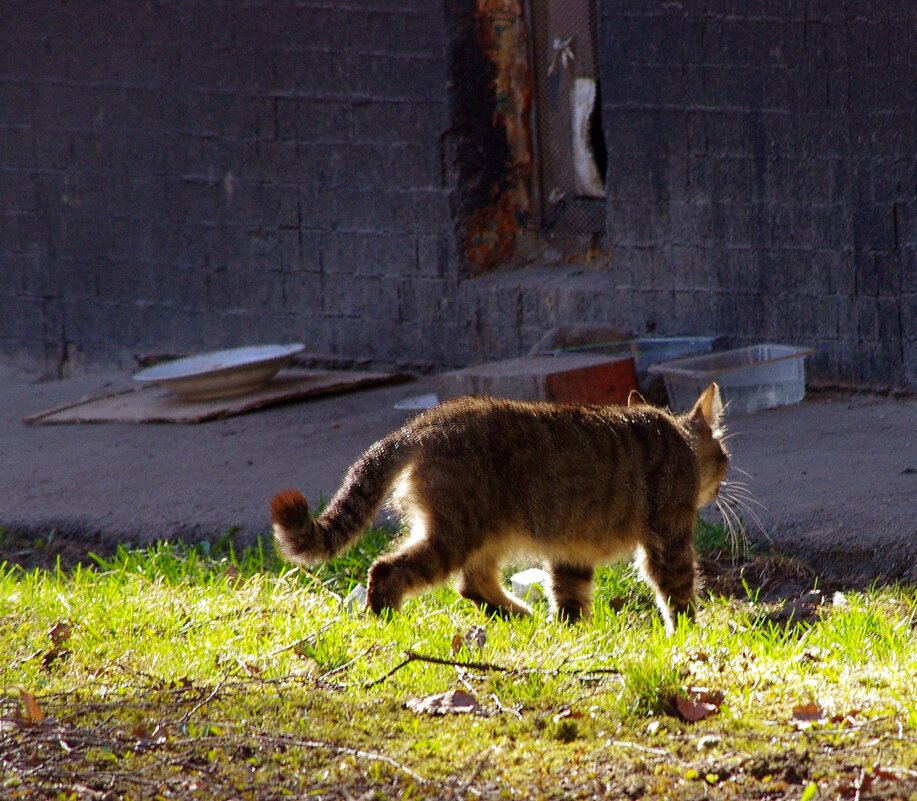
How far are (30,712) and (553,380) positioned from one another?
12.6 ft

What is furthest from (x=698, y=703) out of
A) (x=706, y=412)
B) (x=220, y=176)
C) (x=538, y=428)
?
(x=220, y=176)

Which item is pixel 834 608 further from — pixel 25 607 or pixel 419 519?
pixel 25 607

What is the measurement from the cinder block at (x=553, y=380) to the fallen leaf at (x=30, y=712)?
365 centimetres

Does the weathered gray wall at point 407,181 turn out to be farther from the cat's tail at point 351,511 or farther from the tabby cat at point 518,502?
the cat's tail at point 351,511

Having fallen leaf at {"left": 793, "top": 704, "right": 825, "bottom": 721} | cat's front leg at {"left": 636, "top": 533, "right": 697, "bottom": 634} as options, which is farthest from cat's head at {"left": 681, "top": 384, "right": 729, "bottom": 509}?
fallen leaf at {"left": 793, "top": 704, "right": 825, "bottom": 721}

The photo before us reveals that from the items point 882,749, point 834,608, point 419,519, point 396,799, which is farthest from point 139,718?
point 834,608

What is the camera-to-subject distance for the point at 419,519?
4492mm

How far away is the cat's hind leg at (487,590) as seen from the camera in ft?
15.7

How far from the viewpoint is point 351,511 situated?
448 cm

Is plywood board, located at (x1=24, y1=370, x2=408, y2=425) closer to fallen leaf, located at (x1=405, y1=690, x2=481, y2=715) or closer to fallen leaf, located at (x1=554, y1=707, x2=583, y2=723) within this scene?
fallen leaf, located at (x1=405, y1=690, x2=481, y2=715)

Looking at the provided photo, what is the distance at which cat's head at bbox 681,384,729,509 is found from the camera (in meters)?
5.06

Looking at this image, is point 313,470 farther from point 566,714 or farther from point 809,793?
point 809,793

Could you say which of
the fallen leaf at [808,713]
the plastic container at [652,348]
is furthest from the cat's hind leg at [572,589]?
the plastic container at [652,348]

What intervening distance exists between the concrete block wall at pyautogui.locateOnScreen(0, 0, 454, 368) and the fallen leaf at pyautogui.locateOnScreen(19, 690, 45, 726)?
5514 millimetres
